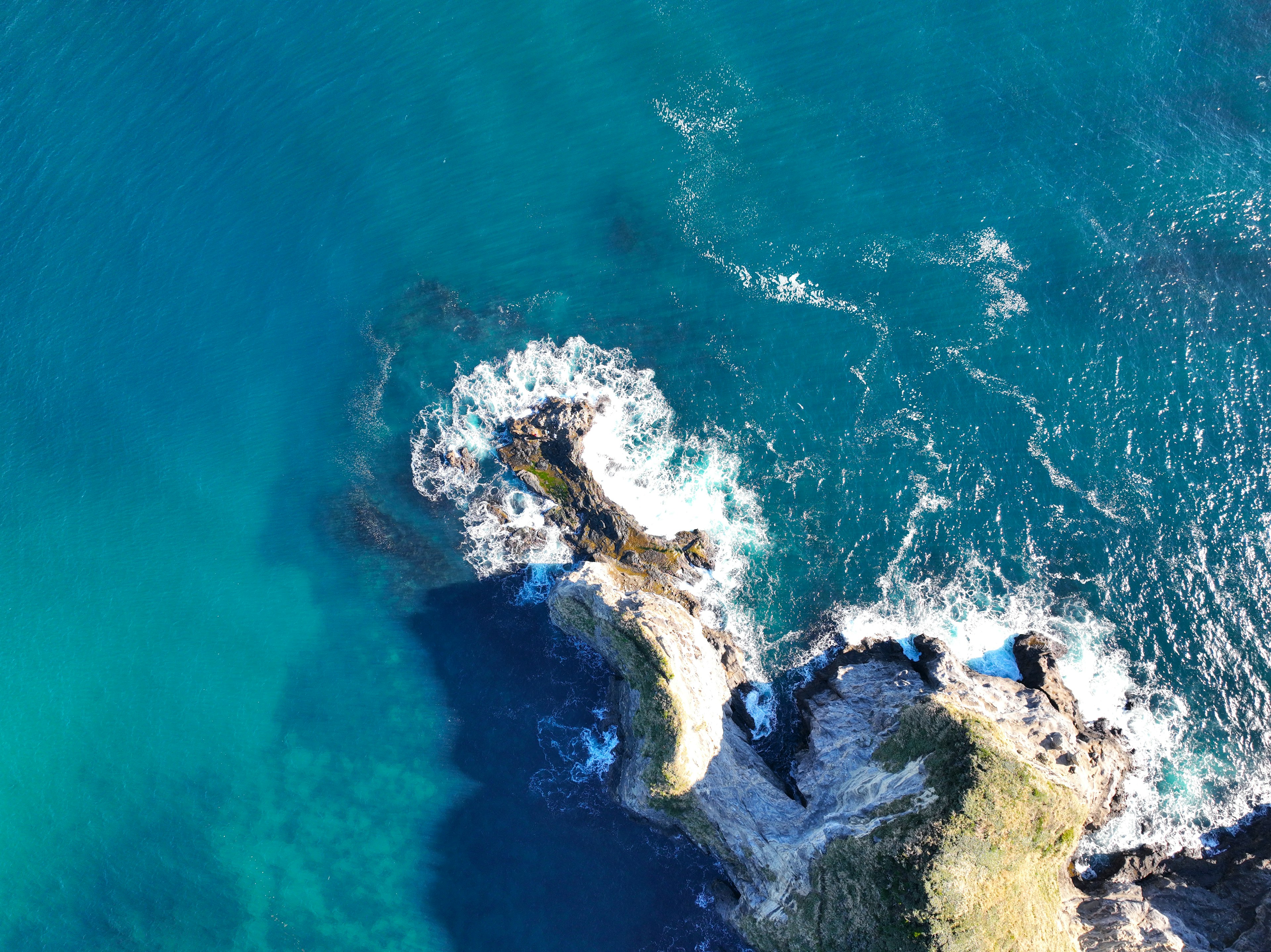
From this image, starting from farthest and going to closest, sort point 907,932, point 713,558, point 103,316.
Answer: point 103,316 < point 713,558 < point 907,932

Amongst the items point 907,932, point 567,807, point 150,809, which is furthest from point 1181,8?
point 150,809

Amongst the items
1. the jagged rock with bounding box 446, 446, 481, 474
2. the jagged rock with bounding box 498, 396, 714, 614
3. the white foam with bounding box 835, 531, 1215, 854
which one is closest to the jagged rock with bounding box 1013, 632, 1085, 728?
the white foam with bounding box 835, 531, 1215, 854

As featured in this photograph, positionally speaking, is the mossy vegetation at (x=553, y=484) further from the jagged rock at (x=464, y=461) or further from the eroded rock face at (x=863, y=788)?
the eroded rock face at (x=863, y=788)

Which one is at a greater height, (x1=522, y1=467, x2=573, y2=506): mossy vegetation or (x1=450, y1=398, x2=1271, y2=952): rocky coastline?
(x1=522, y1=467, x2=573, y2=506): mossy vegetation

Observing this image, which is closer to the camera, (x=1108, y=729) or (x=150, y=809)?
(x=1108, y=729)

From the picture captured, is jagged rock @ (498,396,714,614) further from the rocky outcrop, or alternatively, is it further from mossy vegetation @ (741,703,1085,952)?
the rocky outcrop

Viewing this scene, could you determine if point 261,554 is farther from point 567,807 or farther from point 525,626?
point 567,807

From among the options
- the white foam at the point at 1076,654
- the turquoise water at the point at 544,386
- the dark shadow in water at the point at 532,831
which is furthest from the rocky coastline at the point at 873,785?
the turquoise water at the point at 544,386
